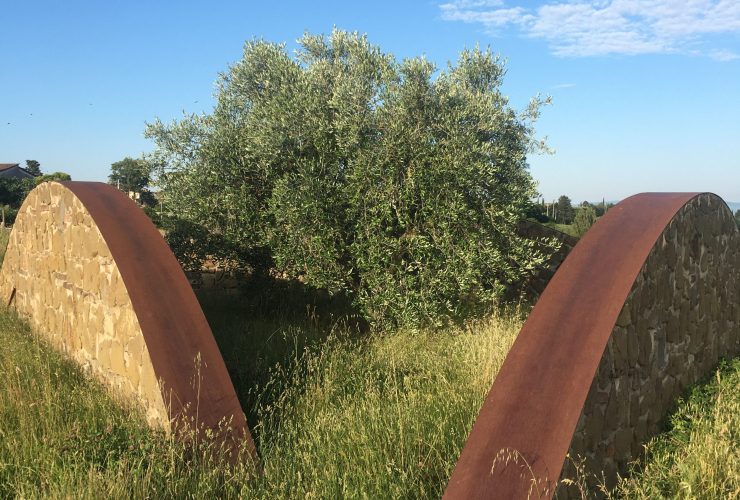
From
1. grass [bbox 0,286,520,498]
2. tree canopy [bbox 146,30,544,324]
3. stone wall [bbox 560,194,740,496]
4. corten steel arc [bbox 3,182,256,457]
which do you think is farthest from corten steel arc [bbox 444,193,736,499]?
tree canopy [bbox 146,30,544,324]

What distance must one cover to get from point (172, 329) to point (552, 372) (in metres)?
3.57

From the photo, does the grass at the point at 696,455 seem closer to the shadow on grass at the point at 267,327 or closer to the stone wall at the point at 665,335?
the stone wall at the point at 665,335

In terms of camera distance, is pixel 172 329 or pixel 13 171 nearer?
pixel 172 329

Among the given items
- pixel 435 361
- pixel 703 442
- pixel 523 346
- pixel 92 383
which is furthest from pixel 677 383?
pixel 92 383

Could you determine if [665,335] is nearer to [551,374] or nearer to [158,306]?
[551,374]

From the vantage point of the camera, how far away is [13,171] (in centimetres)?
6962

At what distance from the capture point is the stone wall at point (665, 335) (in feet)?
13.3

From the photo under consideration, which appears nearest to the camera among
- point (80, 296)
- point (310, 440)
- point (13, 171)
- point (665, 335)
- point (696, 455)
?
point (696, 455)

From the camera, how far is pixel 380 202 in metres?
9.70

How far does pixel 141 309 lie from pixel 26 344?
2.89 meters

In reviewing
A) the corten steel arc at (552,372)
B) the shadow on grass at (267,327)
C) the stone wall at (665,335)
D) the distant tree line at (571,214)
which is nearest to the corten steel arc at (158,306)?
the shadow on grass at (267,327)

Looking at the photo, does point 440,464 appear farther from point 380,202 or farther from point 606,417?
point 380,202

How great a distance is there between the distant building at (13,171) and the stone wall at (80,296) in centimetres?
6896

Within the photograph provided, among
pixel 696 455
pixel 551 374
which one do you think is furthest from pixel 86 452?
pixel 696 455
